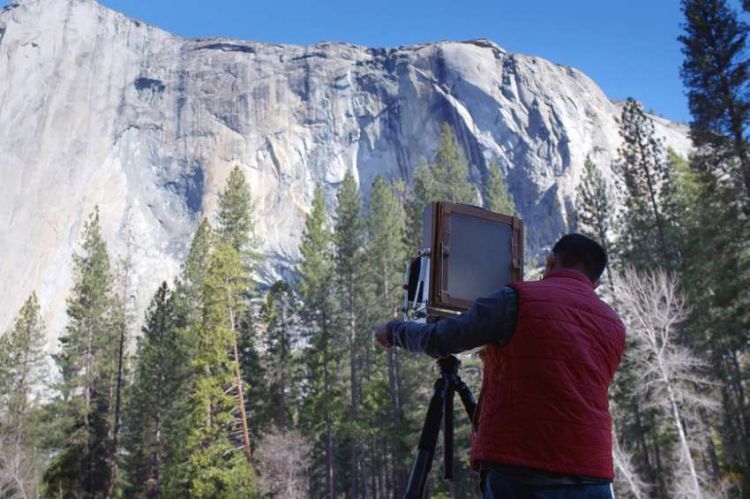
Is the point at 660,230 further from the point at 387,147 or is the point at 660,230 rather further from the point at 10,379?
the point at 387,147

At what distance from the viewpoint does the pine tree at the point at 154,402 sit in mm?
31703

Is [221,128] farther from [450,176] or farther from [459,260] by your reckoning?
[459,260]

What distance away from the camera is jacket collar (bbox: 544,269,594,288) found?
2.17 meters

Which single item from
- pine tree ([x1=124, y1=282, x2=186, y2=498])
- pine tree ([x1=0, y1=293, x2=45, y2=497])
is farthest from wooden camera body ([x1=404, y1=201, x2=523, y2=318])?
pine tree ([x1=124, y1=282, x2=186, y2=498])

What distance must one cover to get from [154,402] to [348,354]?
10460 millimetres

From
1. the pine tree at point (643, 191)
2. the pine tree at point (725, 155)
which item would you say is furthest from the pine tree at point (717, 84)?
the pine tree at point (643, 191)

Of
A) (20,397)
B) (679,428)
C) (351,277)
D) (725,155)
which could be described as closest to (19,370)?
(20,397)

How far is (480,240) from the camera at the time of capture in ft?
8.10

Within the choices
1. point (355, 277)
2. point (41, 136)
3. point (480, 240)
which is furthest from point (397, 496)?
point (41, 136)

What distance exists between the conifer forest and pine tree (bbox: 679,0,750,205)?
0.05m

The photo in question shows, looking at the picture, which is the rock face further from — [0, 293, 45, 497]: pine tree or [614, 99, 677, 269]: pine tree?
[614, 99, 677, 269]: pine tree

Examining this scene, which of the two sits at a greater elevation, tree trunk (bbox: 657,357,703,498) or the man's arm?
tree trunk (bbox: 657,357,703,498)

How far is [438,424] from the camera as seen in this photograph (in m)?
2.25

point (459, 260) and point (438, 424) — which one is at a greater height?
point (459, 260)
